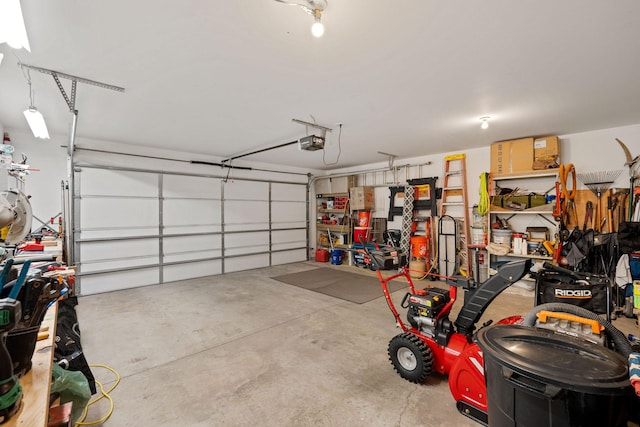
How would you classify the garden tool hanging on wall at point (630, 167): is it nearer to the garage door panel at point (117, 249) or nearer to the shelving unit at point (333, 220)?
the shelving unit at point (333, 220)

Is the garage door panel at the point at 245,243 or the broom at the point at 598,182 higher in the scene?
the broom at the point at 598,182

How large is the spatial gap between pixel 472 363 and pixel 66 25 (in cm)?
347

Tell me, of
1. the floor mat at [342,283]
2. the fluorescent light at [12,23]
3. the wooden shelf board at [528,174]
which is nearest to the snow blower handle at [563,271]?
the floor mat at [342,283]

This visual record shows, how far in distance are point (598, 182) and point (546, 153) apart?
805mm

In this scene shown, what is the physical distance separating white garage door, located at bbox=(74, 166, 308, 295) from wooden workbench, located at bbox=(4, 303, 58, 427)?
4685 mm

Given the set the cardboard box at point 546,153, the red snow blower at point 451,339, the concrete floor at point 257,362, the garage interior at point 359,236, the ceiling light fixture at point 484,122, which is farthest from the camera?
the cardboard box at point 546,153

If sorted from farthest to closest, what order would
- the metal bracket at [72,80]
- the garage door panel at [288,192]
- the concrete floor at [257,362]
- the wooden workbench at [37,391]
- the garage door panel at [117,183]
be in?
the garage door panel at [288,192] → the garage door panel at [117,183] → the metal bracket at [72,80] → the concrete floor at [257,362] → the wooden workbench at [37,391]

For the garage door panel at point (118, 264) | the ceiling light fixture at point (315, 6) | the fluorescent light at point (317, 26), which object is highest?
the ceiling light fixture at point (315, 6)

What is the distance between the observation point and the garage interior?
4.88 ft

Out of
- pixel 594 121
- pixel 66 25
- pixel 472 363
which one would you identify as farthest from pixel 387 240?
pixel 66 25

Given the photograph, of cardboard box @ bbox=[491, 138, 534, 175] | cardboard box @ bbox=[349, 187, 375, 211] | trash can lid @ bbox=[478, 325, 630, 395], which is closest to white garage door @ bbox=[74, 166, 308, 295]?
cardboard box @ bbox=[349, 187, 375, 211]

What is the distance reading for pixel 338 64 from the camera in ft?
7.76

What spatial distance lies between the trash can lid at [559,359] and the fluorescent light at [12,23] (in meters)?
2.30

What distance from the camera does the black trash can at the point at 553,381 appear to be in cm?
81
